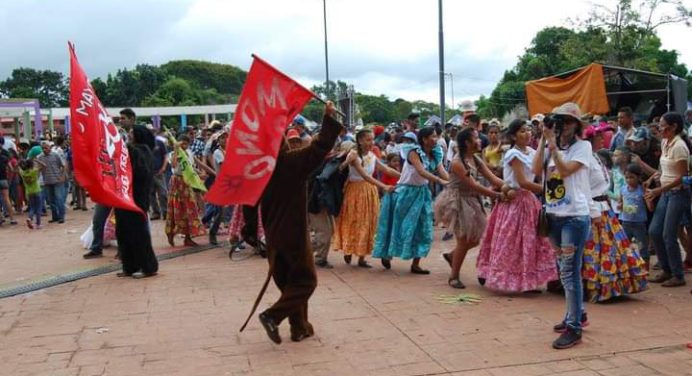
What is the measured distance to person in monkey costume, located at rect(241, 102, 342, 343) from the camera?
16.1 ft

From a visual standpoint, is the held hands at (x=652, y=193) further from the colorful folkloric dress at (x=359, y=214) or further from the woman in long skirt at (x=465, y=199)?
the colorful folkloric dress at (x=359, y=214)

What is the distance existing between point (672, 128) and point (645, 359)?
2766 mm

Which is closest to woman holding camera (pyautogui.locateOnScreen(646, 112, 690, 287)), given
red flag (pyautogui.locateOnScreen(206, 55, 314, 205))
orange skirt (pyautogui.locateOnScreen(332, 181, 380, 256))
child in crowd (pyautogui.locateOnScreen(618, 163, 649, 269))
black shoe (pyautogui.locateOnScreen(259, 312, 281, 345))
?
child in crowd (pyautogui.locateOnScreen(618, 163, 649, 269))

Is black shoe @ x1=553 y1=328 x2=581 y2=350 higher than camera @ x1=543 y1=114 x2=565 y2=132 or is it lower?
lower

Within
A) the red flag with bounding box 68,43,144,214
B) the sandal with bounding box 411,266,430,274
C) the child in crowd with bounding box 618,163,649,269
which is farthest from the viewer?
the sandal with bounding box 411,266,430,274

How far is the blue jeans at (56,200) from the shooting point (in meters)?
14.0

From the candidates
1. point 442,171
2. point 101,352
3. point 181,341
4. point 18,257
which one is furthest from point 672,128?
point 18,257

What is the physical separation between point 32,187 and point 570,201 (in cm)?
1171

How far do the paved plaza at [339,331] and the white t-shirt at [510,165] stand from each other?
113cm

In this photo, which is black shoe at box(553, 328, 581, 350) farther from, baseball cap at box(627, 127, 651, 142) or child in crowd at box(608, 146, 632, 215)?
baseball cap at box(627, 127, 651, 142)

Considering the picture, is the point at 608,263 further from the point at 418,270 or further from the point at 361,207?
the point at 361,207

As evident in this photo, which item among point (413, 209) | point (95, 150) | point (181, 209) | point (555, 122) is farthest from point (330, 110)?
point (181, 209)

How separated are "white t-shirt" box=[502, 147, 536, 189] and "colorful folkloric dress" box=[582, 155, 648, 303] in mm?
617

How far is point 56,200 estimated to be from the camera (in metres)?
14.0
